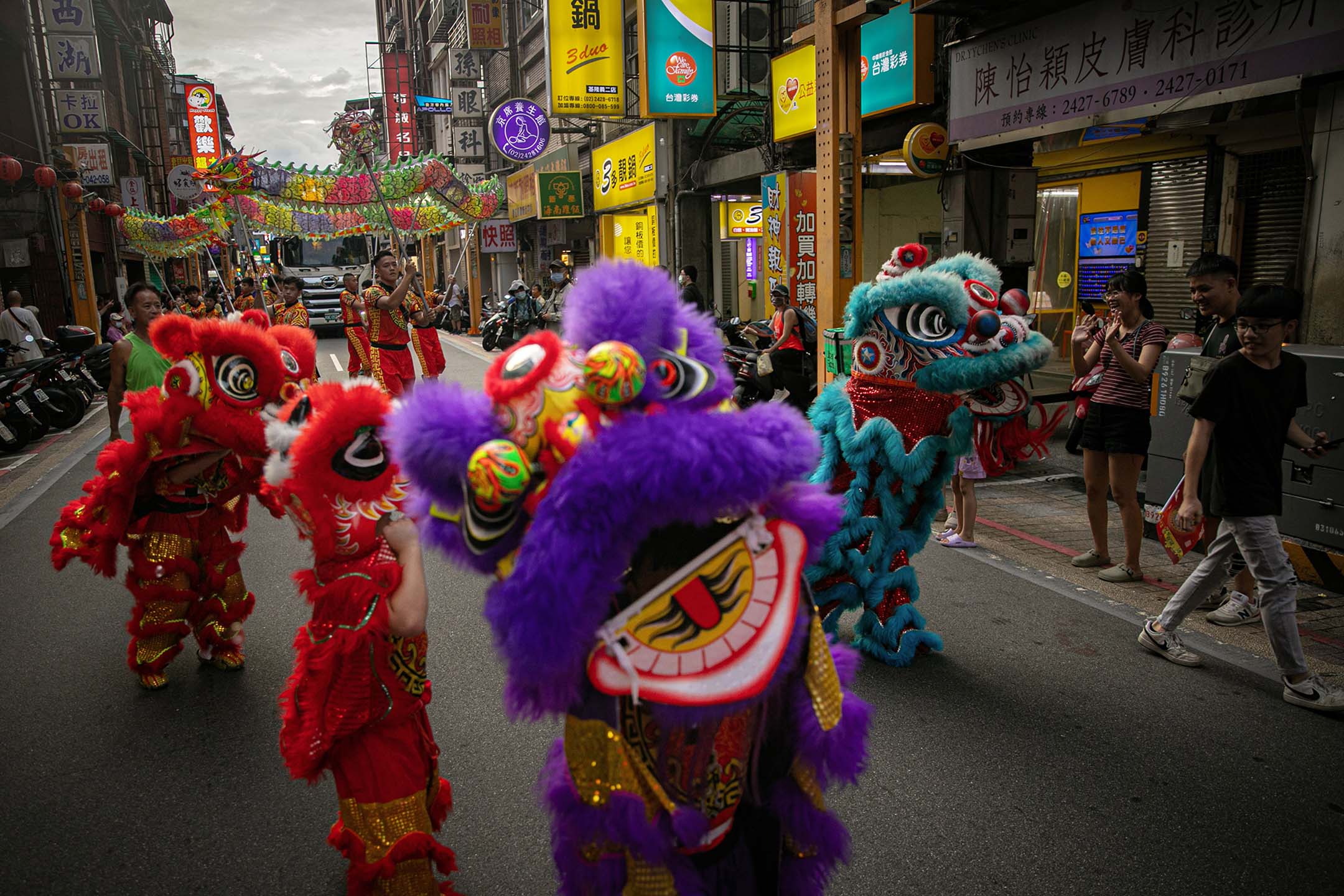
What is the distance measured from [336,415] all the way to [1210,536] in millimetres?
4551

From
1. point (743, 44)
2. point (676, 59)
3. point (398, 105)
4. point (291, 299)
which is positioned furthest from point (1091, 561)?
point (398, 105)

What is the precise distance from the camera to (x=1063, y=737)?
3412 millimetres

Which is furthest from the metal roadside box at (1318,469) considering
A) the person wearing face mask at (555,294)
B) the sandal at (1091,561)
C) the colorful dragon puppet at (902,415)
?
the person wearing face mask at (555,294)

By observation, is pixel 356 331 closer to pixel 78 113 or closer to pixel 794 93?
pixel 794 93

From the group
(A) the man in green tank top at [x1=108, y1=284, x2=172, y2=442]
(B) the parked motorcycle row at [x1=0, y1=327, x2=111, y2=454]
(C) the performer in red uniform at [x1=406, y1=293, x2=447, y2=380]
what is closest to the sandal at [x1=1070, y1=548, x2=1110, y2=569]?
(A) the man in green tank top at [x1=108, y1=284, x2=172, y2=442]

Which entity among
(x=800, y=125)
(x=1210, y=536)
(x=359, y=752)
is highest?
(x=800, y=125)

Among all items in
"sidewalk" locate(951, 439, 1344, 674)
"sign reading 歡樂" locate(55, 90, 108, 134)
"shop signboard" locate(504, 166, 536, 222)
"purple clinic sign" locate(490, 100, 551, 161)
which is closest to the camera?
"sidewalk" locate(951, 439, 1344, 674)

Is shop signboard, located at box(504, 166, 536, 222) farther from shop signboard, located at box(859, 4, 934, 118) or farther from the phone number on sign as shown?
the phone number on sign

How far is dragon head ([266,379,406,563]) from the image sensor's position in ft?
7.16

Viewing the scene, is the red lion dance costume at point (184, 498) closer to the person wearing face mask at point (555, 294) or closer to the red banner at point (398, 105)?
the person wearing face mask at point (555, 294)

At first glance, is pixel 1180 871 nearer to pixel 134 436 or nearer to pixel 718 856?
pixel 718 856

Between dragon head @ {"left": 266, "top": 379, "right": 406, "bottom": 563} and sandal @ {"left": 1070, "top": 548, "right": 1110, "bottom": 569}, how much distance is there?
4423 millimetres

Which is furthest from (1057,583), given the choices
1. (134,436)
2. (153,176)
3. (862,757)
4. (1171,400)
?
(153,176)

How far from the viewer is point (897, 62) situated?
9875mm
